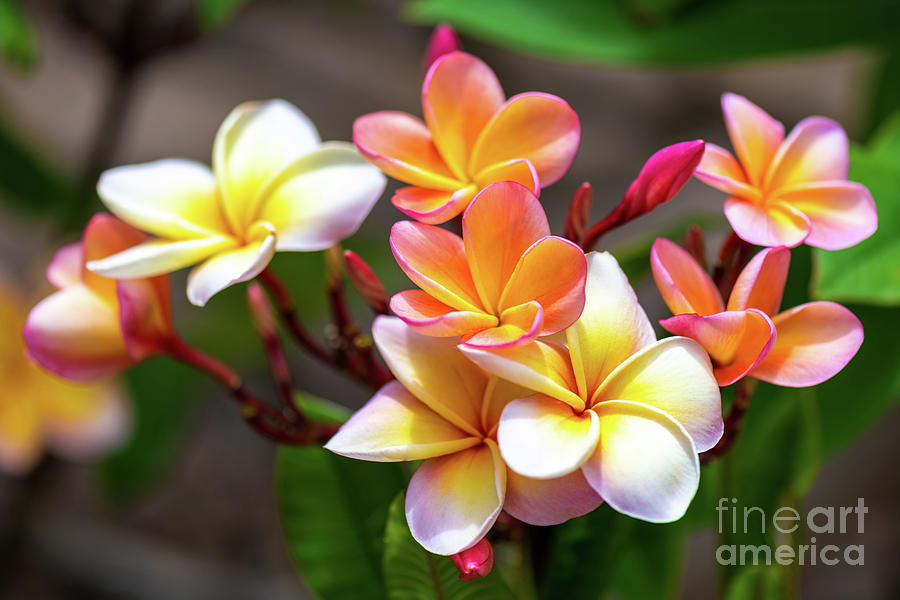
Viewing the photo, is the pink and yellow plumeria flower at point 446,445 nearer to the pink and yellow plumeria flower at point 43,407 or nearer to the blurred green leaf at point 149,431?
the pink and yellow plumeria flower at point 43,407

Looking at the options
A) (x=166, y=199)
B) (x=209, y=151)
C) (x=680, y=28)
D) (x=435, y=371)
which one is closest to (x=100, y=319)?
(x=166, y=199)

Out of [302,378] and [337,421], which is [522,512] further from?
[302,378]

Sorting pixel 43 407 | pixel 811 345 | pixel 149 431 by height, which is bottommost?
pixel 149 431

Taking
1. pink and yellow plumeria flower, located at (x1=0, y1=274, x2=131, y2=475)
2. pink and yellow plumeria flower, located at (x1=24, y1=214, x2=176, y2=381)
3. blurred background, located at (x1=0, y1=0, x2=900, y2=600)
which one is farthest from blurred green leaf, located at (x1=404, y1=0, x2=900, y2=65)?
pink and yellow plumeria flower, located at (x1=0, y1=274, x2=131, y2=475)

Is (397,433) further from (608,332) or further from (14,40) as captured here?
(14,40)

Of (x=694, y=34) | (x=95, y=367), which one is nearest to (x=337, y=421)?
(x=95, y=367)

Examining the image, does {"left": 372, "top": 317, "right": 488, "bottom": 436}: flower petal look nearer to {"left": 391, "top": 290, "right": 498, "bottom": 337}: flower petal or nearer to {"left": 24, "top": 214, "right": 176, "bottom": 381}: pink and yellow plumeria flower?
{"left": 391, "top": 290, "right": 498, "bottom": 337}: flower petal
